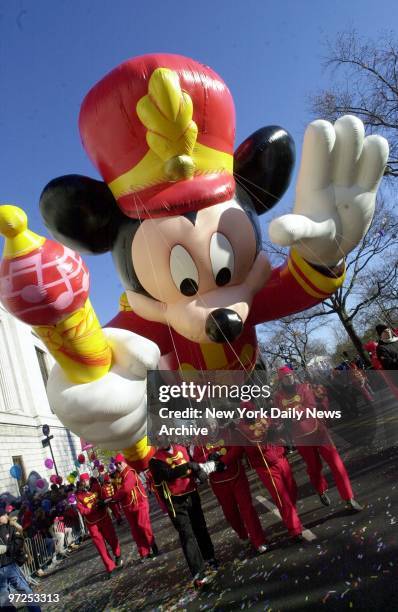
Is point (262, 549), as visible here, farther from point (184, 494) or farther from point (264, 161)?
point (264, 161)

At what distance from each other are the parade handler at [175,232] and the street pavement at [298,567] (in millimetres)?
1642

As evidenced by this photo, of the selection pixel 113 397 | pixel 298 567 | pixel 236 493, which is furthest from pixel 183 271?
pixel 236 493

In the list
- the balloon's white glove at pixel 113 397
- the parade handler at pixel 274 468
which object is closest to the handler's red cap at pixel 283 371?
the parade handler at pixel 274 468

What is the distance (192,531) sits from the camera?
4.74 meters

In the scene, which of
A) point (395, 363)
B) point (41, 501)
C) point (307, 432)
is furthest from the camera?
point (41, 501)

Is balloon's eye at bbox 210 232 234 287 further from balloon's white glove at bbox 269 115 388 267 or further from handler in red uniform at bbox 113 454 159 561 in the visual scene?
handler in red uniform at bbox 113 454 159 561

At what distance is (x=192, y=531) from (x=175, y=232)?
3.31m

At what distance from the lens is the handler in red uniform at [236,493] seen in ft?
15.6

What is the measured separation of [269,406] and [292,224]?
1316 mm

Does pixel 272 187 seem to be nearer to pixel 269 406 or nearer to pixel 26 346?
pixel 269 406

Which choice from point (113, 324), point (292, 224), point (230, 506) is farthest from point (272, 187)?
point (230, 506)

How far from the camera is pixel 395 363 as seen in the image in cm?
593

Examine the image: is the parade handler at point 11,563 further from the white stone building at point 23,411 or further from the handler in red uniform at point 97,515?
the white stone building at point 23,411

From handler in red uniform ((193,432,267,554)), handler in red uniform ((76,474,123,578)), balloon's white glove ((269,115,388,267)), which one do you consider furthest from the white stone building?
balloon's white glove ((269,115,388,267))
